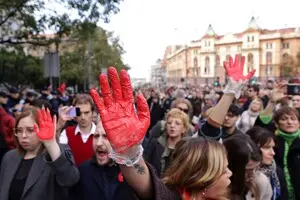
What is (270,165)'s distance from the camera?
11.7ft

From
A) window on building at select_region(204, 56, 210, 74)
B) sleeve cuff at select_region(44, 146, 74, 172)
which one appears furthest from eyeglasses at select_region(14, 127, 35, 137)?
window on building at select_region(204, 56, 210, 74)

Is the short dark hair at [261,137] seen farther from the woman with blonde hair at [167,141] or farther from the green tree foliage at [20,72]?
the green tree foliage at [20,72]

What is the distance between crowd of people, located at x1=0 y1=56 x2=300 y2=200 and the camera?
1.73 meters

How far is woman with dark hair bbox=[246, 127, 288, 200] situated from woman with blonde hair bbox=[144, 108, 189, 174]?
86 cm

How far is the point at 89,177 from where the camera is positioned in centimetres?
292

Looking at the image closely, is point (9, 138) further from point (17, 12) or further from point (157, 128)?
point (17, 12)

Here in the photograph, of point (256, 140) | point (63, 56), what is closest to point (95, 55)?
point (63, 56)

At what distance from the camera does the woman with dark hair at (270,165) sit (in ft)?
11.5

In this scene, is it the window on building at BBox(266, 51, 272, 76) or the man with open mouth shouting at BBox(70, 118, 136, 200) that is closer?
the man with open mouth shouting at BBox(70, 118, 136, 200)

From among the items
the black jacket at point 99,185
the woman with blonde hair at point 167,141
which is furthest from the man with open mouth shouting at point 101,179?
the woman with blonde hair at point 167,141

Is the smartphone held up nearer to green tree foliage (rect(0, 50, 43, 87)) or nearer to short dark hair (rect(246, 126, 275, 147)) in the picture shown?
short dark hair (rect(246, 126, 275, 147))

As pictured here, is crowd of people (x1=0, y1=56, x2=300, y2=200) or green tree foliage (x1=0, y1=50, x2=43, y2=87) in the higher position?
green tree foliage (x1=0, y1=50, x2=43, y2=87)

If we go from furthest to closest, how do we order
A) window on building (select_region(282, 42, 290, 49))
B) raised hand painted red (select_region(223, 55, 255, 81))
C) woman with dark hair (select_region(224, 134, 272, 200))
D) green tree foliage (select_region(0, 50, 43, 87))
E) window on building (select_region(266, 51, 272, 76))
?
1. window on building (select_region(266, 51, 272, 76))
2. window on building (select_region(282, 42, 290, 49))
3. green tree foliage (select_region(0, 50, 43, 87))
4. raised hand painted red (select_region(223, 55, 255, 81))
5. woman with dark hair (select_region(224, 134, 272, 200))

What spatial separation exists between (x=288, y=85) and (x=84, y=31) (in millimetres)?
7763
